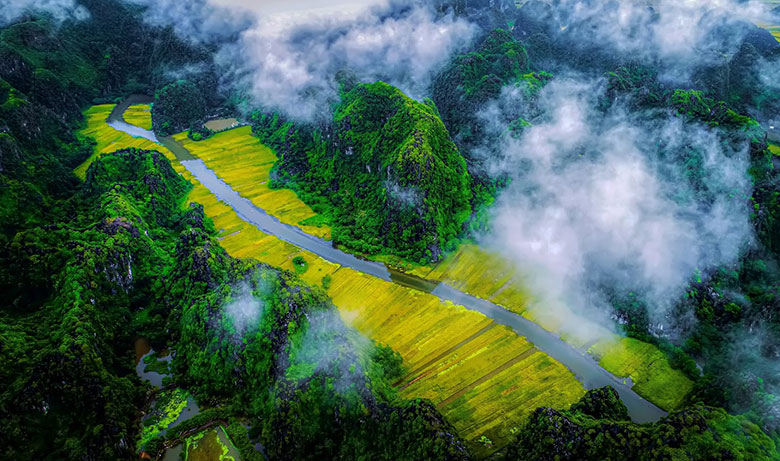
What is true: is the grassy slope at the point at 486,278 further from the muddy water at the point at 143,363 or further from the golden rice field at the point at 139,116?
the golden rice field at the point at 139,116

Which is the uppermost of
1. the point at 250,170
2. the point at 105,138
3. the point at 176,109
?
the point at 176,109

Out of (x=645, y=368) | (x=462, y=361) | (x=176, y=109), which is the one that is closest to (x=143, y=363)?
(x=462, y=361)

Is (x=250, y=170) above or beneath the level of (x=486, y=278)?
beneath

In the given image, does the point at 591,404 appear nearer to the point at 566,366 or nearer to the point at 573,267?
the point at 566,366

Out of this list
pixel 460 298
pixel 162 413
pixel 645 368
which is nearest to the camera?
pixel 162 413

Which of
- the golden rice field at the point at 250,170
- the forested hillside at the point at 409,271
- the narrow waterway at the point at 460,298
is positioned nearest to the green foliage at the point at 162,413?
the forested hillside at the point at 409,271

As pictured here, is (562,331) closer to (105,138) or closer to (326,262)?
(326,262)

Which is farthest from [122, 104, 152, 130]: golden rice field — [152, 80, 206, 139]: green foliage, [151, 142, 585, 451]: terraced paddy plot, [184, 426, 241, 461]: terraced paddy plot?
[184, 426, 241, 461]: terraced paddy plot
